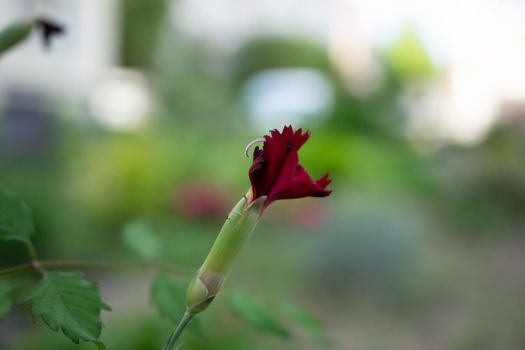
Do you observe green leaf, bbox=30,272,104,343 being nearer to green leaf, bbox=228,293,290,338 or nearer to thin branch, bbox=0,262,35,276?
thin branch, bbox=0,262,35,276

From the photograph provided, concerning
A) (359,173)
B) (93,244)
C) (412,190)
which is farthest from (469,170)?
(93,244)

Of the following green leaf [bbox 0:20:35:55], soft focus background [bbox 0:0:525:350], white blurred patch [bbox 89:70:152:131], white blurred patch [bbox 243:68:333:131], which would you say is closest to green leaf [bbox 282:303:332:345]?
soft focus background [bbox 0:0:525:350]

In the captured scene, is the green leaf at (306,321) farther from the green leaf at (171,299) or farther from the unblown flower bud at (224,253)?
the unblown flower bud at (224,253)

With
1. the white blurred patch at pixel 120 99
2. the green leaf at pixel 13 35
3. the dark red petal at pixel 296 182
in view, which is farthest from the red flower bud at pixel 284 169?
the white blurred patch at pixel 120 99

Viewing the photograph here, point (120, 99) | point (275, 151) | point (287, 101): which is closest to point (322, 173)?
point (287, 101)

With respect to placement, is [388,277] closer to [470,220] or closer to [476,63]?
[470,220]

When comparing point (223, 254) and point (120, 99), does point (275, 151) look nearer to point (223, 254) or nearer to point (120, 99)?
point (223, 254)
